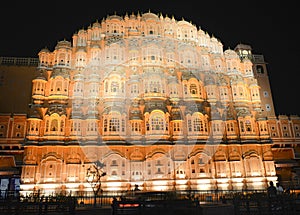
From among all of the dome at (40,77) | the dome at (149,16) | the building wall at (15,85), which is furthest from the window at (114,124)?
the dome at (149,16)

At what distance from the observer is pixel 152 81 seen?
39.3 metres

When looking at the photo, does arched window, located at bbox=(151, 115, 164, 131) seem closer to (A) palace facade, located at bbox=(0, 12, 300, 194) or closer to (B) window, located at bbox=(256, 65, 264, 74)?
(A) palace facade, located at bbox=(0, 12, 300, 194)

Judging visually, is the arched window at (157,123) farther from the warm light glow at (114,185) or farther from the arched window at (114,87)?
the warm light glow at (114,185)

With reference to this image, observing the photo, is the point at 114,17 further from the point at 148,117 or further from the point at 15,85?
the point at 15,85

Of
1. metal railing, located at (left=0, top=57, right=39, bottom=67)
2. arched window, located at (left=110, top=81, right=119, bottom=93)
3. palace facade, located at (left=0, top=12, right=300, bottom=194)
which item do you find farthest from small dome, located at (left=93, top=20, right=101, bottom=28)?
metal railing, located at (left=0, top=57, right=39, bottom=67)

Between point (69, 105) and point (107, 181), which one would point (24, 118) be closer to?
point (69, 105)

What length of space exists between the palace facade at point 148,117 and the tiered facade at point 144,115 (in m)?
0.13

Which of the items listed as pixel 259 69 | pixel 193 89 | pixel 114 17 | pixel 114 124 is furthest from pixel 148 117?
pixel 259 69

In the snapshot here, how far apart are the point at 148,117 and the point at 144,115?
0.61 metres

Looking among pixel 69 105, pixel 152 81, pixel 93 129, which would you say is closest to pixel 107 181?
pixel 93 129

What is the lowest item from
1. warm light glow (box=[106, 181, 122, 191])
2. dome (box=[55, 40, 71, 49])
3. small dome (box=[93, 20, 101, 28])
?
warm light glow (box=[106, 181, 122, 191])

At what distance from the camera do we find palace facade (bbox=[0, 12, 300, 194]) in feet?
114

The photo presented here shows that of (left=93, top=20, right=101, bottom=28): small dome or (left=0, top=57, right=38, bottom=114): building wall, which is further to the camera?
(left=0, top=57, right=38, bottom=114): building wall

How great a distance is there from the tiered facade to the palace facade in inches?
5.1
